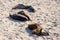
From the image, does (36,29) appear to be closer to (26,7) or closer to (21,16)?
(21,16)

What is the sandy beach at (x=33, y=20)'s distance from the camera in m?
3.18

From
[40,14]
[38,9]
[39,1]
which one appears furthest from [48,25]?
[39,1]

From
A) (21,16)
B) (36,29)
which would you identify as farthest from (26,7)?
(36,29)

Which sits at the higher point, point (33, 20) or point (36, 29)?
point (33, 20)

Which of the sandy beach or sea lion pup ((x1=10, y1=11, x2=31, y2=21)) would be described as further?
sea lion pup ((x1=10, y1=11, x2=31, y2=21))

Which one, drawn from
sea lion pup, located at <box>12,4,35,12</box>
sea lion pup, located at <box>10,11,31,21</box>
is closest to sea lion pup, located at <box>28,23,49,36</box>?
sea lion pup, located at <box>10,11,31,21</box>

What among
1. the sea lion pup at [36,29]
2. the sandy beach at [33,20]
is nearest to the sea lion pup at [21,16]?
the sandy beach at [33,20]

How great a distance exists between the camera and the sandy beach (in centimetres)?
318

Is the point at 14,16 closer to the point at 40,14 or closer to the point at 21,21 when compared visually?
the point at 21,21

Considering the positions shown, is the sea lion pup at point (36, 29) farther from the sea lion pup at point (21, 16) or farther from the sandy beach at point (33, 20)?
the sea lion pup at point (21, 16)

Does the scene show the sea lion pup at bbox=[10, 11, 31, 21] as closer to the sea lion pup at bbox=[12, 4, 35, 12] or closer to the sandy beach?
the sandy beach

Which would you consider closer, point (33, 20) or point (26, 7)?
point (33, 20)

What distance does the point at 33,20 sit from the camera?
3.70m

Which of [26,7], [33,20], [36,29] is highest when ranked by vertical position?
[26,7]
